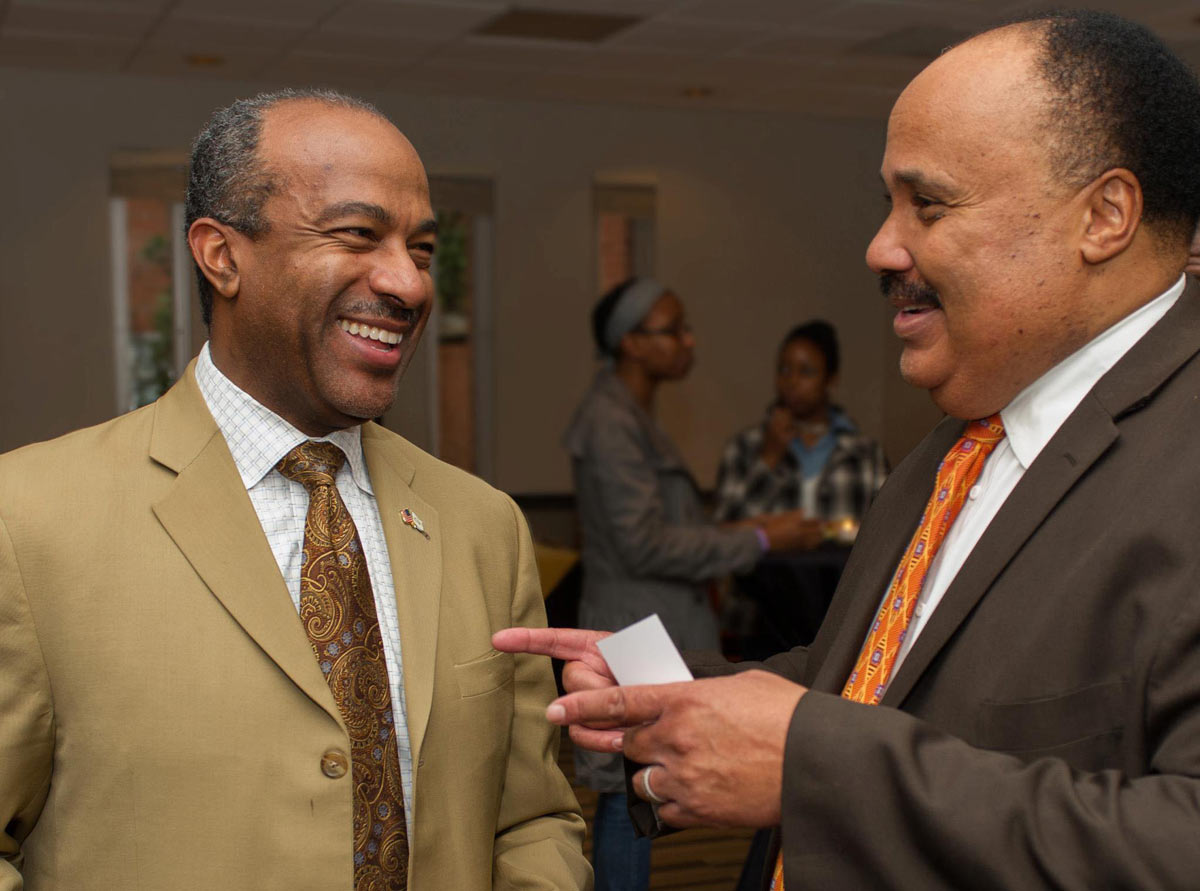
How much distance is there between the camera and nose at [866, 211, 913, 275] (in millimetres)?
1398

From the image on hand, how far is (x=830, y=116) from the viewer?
9.41m

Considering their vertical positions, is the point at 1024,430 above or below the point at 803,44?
below

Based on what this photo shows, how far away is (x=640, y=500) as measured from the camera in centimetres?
374

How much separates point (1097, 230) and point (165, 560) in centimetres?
106

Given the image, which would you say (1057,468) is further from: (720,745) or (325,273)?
(325,273)

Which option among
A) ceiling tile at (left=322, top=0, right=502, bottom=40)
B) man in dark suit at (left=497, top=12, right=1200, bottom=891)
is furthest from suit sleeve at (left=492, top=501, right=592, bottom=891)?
ceiling tile at (left=322, top=0, right=502, bottom=40)

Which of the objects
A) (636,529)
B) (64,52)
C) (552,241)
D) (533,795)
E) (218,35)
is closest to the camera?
(533,795)

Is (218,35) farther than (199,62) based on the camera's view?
No

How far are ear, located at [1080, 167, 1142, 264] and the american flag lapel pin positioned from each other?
2.75 feet

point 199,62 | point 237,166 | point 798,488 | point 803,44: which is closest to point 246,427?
point 237,166

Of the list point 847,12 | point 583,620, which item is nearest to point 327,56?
Answer: point 847,12

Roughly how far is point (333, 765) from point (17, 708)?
33 centimetres

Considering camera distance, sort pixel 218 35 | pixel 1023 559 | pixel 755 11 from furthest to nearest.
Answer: pixel 218 35 → pixel 755 11 → pixel 1023 559

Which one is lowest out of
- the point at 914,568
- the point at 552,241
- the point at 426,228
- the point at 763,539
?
the point at 763,539
